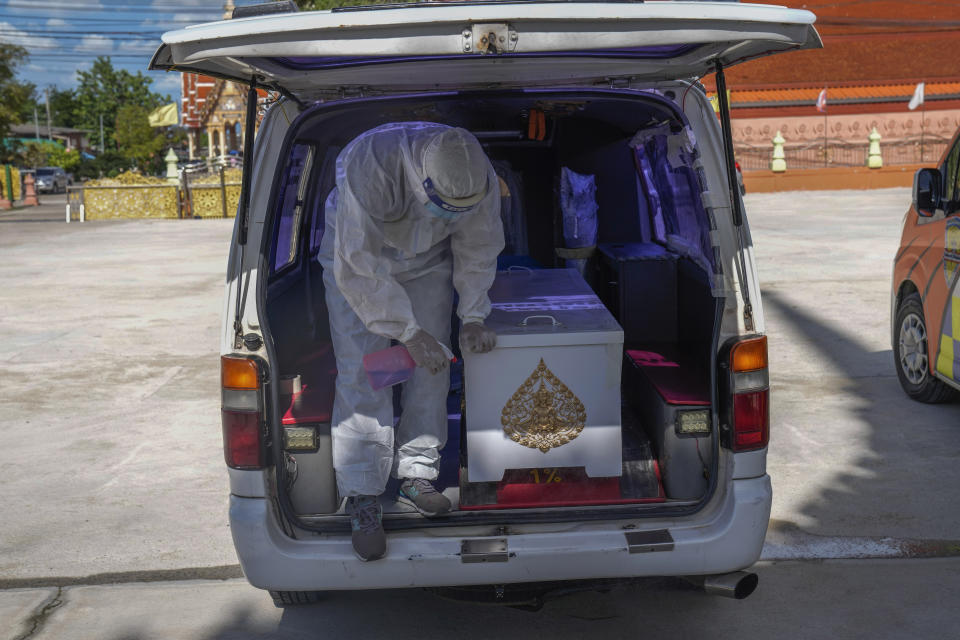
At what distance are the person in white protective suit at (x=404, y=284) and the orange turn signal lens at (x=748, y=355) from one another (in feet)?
2.70

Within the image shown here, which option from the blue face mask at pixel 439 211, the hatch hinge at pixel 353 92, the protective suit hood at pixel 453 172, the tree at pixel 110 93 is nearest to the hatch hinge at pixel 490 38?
the protective suit hood at pixel 453 172

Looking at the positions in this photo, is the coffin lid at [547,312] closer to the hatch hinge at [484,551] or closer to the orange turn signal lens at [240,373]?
the hatch hinge at [484,551]

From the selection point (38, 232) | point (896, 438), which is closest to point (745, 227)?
point (896, 438)

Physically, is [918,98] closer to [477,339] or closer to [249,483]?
[477,339]

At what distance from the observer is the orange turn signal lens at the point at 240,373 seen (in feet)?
11.0

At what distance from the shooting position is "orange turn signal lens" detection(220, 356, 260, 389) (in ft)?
11.0

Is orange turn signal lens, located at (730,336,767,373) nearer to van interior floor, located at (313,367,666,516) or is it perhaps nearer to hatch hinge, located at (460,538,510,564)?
van interior floor, located at (313,367,666,516)

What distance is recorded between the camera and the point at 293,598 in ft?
12.9

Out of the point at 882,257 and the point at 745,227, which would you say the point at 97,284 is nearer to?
the point at 882,257

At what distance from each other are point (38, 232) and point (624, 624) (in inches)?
900

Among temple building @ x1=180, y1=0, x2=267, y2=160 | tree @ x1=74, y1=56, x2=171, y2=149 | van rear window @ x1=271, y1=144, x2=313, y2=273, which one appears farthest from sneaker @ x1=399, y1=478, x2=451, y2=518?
tree @ x1=74, y1=56, x2=171, y2=149

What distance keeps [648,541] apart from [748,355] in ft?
2.30

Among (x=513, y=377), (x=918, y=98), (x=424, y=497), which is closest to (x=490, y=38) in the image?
(x=513, y=377)

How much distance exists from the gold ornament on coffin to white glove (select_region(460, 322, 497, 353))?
197 millimetres
